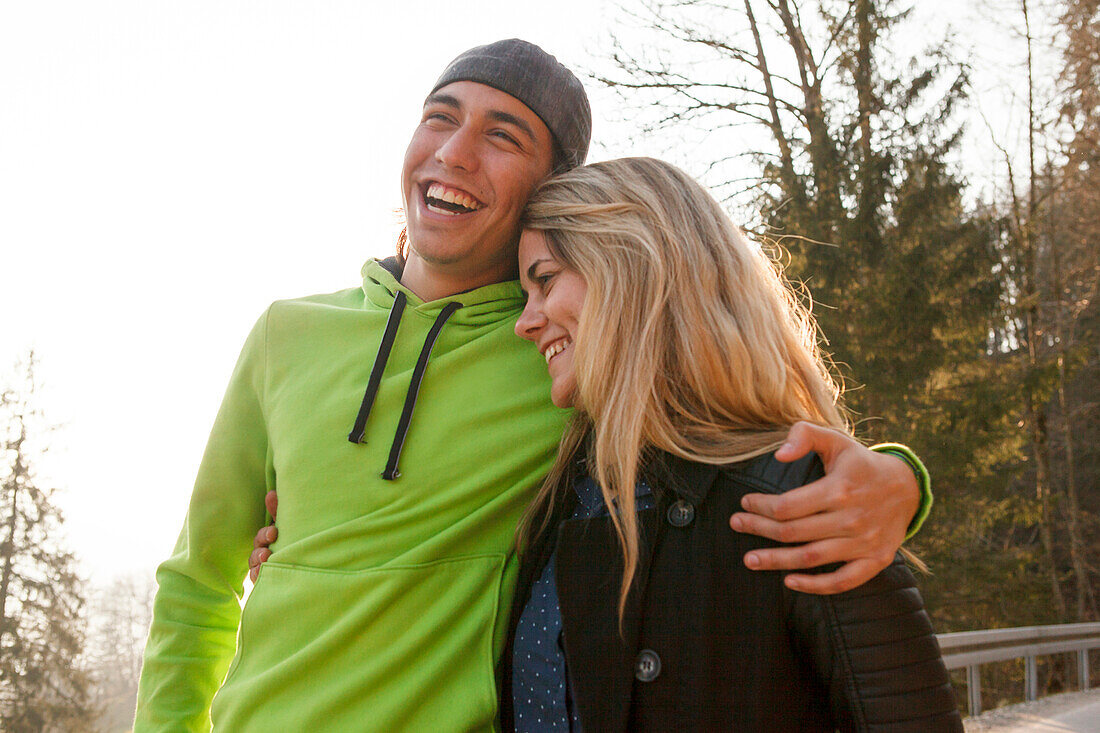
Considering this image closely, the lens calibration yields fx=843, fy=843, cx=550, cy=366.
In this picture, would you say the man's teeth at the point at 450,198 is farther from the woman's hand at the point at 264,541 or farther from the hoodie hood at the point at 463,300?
the woman's hand at the point at 264,541

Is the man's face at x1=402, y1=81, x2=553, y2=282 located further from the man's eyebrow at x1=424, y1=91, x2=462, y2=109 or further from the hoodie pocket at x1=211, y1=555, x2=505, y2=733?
the hoodie pocket at x1=211, y1=555, x2=505, y2=733

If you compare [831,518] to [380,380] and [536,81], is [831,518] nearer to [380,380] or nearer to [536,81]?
[380,380]


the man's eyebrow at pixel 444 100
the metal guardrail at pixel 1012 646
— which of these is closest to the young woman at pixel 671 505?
the man's eyebrow at pixel 444 100

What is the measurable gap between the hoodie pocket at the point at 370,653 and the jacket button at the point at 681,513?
0.59 metres

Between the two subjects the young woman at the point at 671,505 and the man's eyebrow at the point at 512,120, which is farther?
the man's eyebrow at the point at 512,120

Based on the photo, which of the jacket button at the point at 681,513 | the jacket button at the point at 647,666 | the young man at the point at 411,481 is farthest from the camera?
the young man at the point at 411,481

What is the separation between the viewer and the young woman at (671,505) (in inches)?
66.9

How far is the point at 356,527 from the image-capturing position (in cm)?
222

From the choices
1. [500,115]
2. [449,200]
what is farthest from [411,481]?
[500,115]

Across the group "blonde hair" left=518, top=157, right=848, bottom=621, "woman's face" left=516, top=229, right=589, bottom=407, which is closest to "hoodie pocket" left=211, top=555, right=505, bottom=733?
"blonde hair" left=518, top=157, right=848, bottom=621

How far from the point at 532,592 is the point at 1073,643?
991 centimetres

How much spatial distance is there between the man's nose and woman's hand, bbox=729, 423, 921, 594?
4.45 ft

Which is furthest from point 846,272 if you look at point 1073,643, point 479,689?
point 479,689

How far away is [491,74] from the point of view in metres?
2.76
